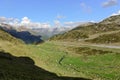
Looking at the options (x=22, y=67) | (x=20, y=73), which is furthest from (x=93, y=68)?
(x=20, y=73)

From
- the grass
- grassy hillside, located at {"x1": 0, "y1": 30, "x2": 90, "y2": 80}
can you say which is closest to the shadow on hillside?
grassy hillside, located at {"x1": 0, "y1": 30, "x2": 90, "y2": 80}

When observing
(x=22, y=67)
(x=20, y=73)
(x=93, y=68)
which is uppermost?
(x=20, y=73)

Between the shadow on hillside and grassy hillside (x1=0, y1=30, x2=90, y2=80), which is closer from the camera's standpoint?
the shadow on hillside

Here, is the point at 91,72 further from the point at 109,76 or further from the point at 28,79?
the point at 28,79

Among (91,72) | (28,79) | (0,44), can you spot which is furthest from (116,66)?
(28,79)

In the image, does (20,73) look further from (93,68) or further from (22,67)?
(93,68)

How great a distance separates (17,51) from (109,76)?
26.3 meters

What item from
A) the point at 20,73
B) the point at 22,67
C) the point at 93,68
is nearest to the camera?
A: the point at 20,73

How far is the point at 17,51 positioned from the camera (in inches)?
2781

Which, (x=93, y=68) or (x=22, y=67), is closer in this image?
(x=22, y=67)

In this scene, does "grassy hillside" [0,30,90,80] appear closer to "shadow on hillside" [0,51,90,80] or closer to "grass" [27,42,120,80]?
"shadow on hillside" [0,51,90,80]

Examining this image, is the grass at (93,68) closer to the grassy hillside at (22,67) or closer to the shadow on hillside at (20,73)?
the grassy hillside at (22,67)

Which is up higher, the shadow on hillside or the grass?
the shadow on hillside

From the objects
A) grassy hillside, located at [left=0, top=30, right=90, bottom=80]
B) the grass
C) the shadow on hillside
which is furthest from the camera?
the grass
